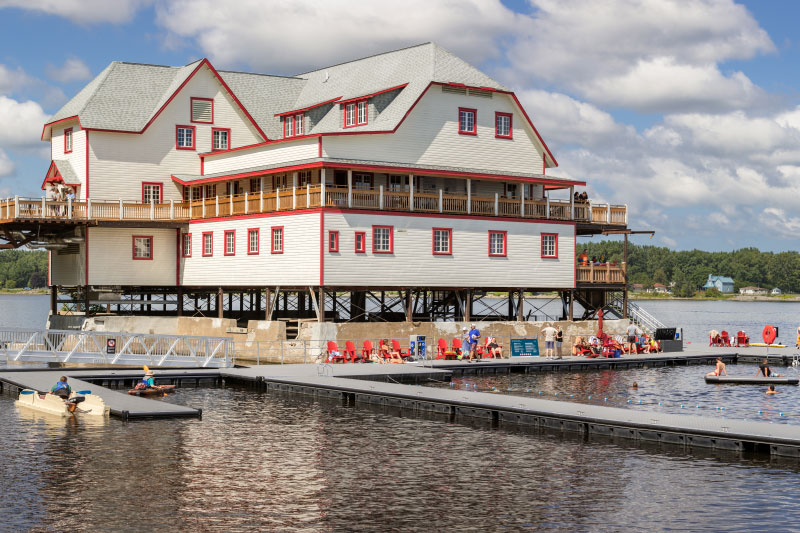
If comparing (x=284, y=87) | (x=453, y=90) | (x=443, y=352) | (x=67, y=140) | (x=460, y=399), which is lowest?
(x=460, y=399)

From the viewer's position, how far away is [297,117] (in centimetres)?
6762

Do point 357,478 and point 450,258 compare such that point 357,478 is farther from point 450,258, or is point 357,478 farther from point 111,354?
point 450,258

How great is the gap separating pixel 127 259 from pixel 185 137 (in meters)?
8.99

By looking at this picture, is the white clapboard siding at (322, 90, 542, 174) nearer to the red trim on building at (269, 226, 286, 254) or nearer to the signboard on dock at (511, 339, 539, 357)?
the red trim on building at (269, 226, 286, 254)

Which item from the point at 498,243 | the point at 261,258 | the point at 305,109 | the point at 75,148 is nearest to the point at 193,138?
the point at 75,148

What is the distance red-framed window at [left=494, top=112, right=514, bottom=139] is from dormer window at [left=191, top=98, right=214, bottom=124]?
1879 cm

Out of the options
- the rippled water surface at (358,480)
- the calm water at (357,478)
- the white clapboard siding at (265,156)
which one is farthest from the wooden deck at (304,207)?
the rippled water surface at (358,480)

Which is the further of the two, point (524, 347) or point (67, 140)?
point (67, 140)

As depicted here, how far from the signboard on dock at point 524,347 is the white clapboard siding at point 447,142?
10.9 metres

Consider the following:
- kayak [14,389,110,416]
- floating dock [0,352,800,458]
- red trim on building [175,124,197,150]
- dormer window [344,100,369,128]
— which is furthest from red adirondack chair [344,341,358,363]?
red trim on building [175,124,197,150]

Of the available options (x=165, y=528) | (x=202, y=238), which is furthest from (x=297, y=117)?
(x=165, y=528)

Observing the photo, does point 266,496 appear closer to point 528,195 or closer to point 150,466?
point 150,466

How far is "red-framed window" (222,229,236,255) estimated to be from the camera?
5641 centimetres

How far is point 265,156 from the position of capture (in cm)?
5803
